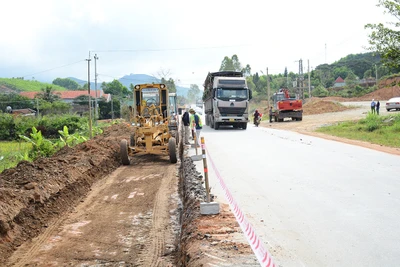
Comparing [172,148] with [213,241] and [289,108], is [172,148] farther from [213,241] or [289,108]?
[289,108]

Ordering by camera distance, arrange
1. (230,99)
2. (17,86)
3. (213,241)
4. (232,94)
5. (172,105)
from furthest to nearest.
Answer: (17,86)
(232,94)
(230,99)
(172,105)
(213,241)

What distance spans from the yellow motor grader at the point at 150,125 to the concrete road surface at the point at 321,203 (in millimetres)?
3010

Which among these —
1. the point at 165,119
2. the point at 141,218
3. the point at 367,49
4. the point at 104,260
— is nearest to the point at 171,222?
the point at 141,218

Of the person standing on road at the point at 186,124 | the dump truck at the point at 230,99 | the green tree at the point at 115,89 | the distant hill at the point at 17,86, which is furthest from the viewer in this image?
the distant hill at the point at 17,86

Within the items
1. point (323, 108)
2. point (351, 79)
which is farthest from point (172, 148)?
point (351, 79)

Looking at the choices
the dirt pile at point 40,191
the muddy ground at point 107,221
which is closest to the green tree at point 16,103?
the dirt pile at point 40,191

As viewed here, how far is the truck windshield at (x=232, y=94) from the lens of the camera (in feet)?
94.0

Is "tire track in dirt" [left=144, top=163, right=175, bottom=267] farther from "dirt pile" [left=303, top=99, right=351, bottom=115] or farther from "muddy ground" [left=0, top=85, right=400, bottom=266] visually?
"dirt pile" [left=303, top=99, right=351, bottom=115]

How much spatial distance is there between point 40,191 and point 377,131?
19.0 metres

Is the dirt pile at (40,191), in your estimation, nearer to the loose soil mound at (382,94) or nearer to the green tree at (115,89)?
the loose soil mound at (382,94)

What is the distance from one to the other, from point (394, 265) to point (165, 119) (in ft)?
44.2

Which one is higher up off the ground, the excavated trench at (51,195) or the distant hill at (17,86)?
the distant hill at (17,86)

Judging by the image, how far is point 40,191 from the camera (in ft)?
33.5

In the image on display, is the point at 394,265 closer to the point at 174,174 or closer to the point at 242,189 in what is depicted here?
the point at 242,189
